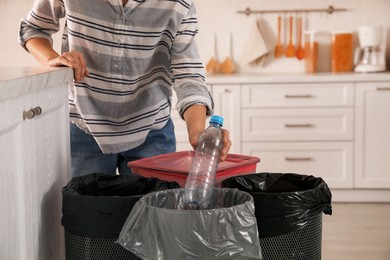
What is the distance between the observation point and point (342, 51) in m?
4.68

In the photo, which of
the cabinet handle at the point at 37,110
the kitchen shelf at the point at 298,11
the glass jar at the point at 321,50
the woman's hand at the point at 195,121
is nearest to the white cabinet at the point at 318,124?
the glass jar at the point at 321,50

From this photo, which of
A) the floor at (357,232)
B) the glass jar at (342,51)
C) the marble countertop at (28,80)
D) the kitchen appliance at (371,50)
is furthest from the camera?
the glass jar at (342,51)

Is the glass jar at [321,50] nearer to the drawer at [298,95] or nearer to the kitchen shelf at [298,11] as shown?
the kitchen shelf at [298,11]

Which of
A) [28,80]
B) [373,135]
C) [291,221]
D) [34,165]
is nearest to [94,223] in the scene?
[34,165]

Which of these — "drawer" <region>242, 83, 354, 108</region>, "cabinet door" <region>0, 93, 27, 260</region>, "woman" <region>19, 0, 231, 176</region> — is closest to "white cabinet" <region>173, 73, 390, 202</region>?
"drawer" <region>242, 83, 354, 108</region>

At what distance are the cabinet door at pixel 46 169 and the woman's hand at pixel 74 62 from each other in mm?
56

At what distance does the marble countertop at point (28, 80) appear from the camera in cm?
131

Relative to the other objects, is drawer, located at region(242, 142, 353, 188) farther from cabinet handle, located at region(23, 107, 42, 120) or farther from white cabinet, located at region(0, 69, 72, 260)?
cabinet handle, located at region(23, 107, 42, 120)

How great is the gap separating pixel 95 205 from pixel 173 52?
2.13 ft

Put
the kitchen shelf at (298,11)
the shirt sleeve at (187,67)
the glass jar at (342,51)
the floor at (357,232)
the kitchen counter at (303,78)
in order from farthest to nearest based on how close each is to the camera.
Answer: the kitchen shelf at (298,11), the glass jar at (342,51), the kitchen counter at (303,78), the floor at (357,232), the shirt sleeve at (187,67)

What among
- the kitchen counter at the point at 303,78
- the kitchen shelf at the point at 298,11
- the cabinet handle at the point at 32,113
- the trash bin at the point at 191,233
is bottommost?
the trash bin at the point at 191,233

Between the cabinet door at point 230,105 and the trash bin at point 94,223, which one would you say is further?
the cabinet door at point 230,105

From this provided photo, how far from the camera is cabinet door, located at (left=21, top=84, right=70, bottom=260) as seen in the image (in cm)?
154

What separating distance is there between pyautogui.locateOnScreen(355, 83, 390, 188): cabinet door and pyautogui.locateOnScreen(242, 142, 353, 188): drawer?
0.08 metres
